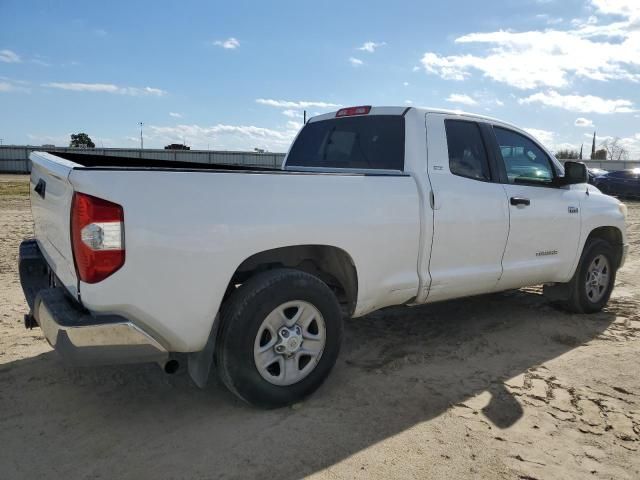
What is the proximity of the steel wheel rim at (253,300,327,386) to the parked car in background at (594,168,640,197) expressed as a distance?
75.9 ft

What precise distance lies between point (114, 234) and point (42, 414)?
1.41 metres

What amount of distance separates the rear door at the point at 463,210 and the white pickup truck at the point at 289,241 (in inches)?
0.5

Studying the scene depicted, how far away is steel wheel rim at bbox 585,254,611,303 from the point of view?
549 centimetres

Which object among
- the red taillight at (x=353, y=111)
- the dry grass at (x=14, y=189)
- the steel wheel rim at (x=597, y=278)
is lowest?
the dry grass at (x=14, y=189)

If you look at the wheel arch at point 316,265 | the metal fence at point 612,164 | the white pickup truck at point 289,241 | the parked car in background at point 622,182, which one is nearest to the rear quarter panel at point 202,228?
the white pickup truck at point 289,241

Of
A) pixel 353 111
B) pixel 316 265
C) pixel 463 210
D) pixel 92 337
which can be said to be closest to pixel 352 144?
pixel 353 111

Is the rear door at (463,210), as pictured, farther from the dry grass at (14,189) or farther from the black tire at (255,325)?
the dry grass at (14,189)

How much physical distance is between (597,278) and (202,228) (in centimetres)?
452

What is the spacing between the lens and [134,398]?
3441 millimetres

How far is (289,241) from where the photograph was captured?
3.13 m

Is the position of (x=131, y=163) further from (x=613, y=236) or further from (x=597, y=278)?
(x=613, y=236)

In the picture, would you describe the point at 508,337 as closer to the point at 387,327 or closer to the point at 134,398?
the point at 387,327

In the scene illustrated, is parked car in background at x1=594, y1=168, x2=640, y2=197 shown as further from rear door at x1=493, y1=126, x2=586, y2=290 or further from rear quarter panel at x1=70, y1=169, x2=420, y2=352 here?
rear quarter panel at x1=70, y1=169, x2=420, y2=352

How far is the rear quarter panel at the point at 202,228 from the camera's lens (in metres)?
2.62
